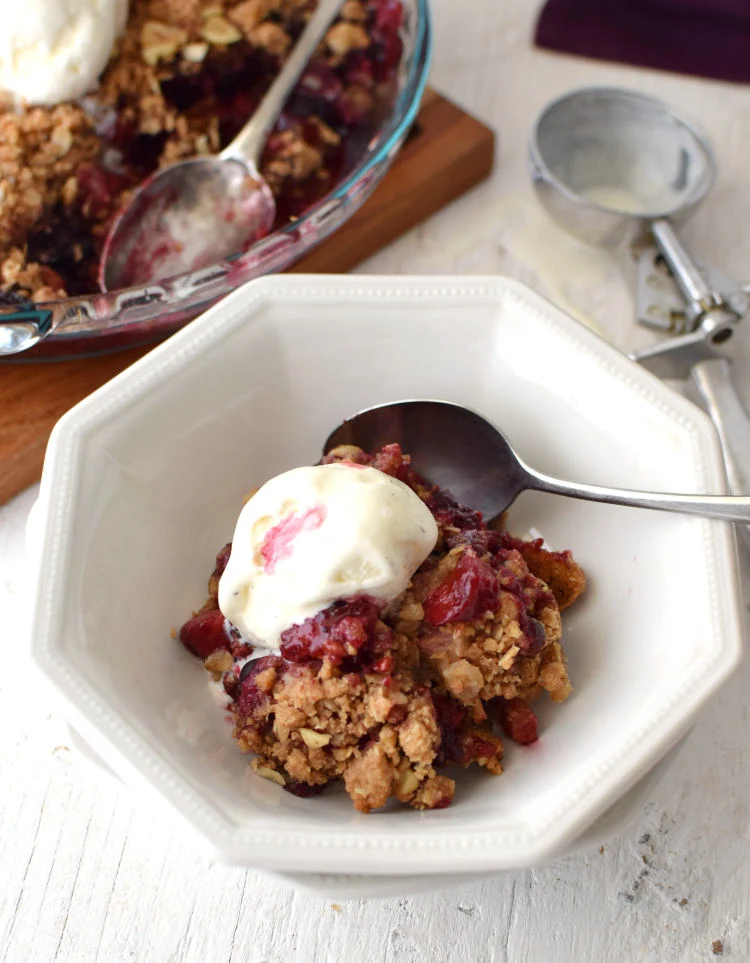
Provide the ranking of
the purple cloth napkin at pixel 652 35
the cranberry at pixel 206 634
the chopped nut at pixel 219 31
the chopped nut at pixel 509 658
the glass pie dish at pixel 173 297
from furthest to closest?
the purple cloth napkin at pixel 652 35
the chopped nut at pixel 219 31
the glass pie dish at pixel 173 297
the cranberry at pixel 206 634
the chopped nut at pixel 509 658

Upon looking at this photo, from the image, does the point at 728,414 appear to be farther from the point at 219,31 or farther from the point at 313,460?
the point at 219,31

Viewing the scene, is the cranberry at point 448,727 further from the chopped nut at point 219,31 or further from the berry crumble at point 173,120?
the chopped nut at point 219,31

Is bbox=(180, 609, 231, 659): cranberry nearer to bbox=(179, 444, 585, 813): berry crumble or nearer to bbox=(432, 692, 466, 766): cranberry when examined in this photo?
bbox=(179, 444, 585, 813): berry crumble

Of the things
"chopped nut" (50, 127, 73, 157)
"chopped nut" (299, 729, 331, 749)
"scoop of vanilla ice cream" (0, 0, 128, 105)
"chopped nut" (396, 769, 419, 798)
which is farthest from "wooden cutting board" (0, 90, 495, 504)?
"chopped nut" (396, 769, 419, 798)

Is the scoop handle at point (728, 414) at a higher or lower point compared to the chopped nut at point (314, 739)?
lower

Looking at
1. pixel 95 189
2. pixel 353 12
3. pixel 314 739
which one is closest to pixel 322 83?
pixel 353 12

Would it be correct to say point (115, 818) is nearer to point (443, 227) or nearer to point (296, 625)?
point (296, 625)

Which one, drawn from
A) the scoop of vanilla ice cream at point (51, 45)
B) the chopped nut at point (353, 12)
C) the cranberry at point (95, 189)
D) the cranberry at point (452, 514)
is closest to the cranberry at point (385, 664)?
the cranberry at point (452, 514)

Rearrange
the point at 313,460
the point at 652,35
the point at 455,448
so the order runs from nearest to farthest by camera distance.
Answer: the point at 455,448 → the point at 313,460 → the point at 652,35
